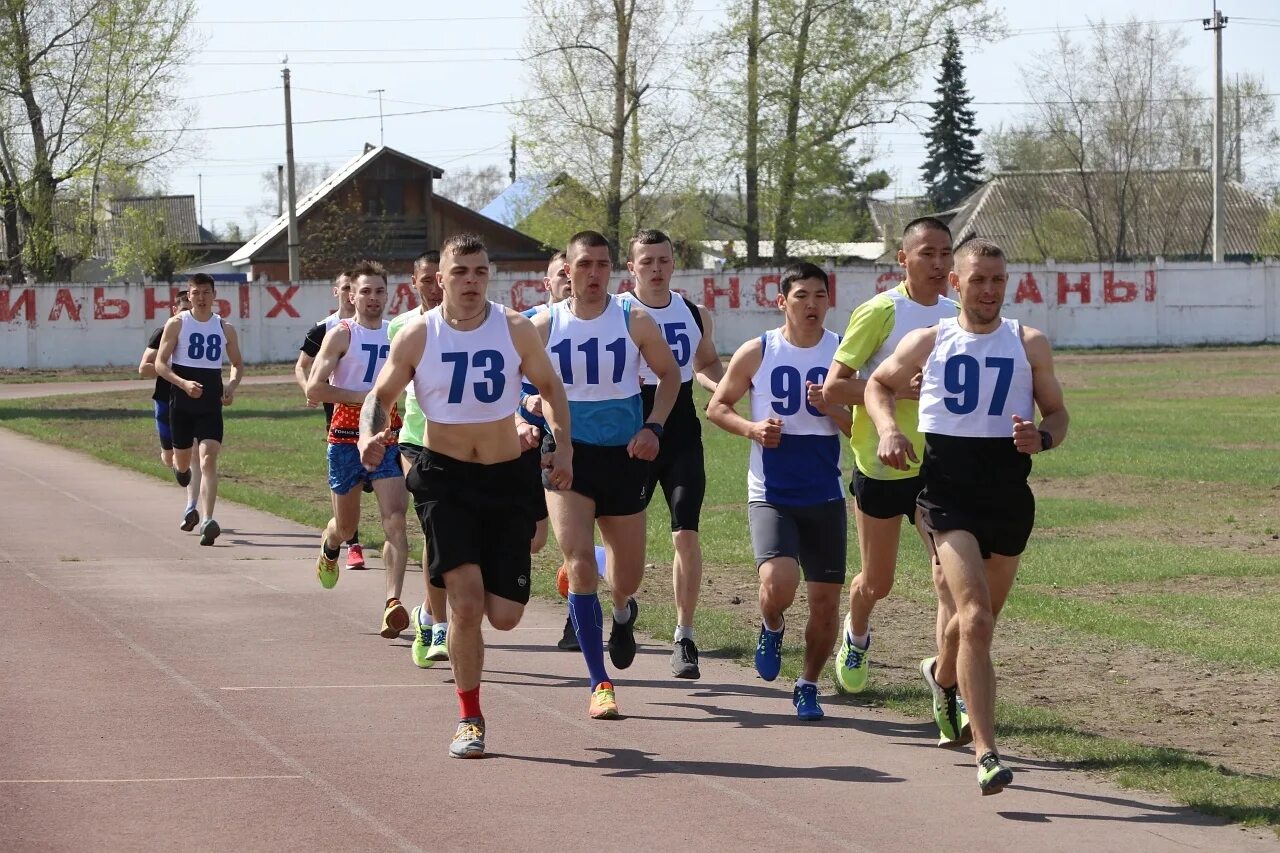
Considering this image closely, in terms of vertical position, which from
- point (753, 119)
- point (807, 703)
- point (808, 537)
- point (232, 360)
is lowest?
point (807, 703)

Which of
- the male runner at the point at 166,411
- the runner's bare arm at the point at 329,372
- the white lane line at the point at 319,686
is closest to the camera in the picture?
the white lane line at the point at 319,686

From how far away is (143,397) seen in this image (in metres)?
37.5

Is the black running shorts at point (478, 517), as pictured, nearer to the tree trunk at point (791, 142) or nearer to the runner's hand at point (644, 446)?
the runner's hand at point (644, 446)

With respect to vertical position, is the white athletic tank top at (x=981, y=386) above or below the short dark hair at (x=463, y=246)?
below

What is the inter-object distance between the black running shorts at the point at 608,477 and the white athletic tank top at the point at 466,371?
32.9 inches

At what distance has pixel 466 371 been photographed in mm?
7492

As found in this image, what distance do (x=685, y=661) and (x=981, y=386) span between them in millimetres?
2948

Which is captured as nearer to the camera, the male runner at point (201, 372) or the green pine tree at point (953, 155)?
the male runner at point (201, 372)

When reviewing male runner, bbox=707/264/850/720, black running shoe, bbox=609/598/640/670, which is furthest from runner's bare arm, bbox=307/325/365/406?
male runner, bbox=707/264/850/720

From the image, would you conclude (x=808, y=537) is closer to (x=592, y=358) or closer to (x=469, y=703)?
(x=592, y=358)

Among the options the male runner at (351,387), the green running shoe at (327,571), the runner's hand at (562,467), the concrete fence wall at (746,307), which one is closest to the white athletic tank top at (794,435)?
the runner's hand at (562,467)

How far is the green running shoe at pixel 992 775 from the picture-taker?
246 inches

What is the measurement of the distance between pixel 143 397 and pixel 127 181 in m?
17.9

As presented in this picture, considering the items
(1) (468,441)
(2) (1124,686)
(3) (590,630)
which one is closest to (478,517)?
(1) (468,441)
